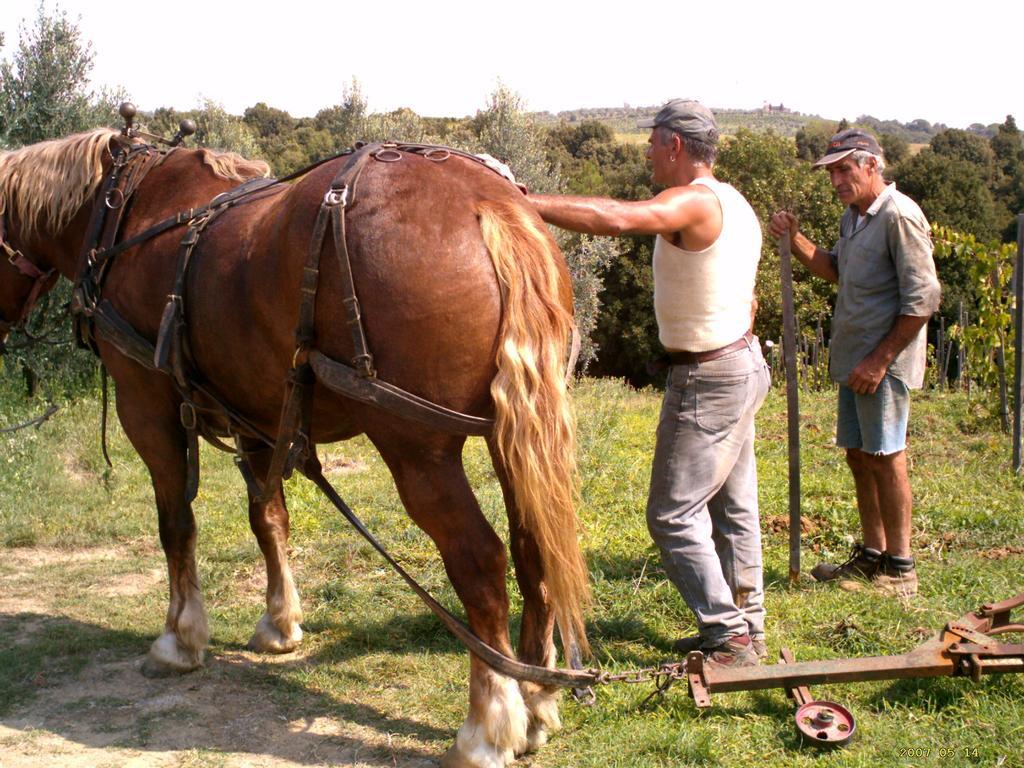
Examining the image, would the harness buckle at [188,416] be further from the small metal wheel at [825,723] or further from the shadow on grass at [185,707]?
the small metal wheel at [825,723]

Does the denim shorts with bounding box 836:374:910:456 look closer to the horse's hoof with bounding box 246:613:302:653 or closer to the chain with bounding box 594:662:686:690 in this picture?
the chain with bounding box 594:662:686:690

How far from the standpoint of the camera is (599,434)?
8.09m

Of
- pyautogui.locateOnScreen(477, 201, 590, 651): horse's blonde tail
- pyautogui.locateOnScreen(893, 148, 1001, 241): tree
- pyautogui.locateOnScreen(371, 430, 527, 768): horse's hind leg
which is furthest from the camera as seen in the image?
pyautogui.locateOnScreen(893, 148, 1001, 241): tree

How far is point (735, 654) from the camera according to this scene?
3.49 metres

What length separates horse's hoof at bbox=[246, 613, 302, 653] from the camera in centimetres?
427

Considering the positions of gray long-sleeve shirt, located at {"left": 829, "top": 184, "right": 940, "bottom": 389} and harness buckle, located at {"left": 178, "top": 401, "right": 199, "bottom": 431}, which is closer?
harness buckle, located at {"left": 178, "top": 401, "right": 199, "bottom": 431}

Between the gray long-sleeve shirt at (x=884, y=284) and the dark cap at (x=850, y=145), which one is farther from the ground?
the dark cap at (x=850, y=145)

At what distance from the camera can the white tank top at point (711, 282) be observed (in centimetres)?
331

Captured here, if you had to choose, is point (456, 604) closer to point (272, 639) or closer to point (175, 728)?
point (272, 639)

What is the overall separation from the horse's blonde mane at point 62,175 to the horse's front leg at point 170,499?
86 cm

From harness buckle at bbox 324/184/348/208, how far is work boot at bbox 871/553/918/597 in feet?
10.2

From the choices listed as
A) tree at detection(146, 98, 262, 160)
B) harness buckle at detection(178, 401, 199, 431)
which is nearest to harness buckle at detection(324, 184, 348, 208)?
harness buckle at detection(178, 401, 199, 431)

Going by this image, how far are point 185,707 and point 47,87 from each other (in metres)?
8.21

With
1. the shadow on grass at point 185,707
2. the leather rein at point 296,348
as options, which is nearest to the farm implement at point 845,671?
the leather rein at point 296,348
